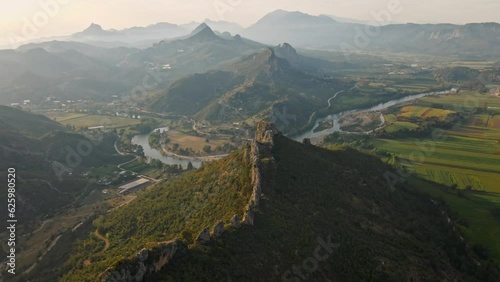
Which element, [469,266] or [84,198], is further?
[84,198]

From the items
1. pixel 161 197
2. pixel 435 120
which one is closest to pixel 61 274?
pixel 161 197

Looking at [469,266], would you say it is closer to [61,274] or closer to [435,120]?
[61,274]

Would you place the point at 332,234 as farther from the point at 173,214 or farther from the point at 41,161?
the point at 41,161

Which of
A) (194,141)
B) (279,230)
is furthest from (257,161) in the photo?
(194,141)

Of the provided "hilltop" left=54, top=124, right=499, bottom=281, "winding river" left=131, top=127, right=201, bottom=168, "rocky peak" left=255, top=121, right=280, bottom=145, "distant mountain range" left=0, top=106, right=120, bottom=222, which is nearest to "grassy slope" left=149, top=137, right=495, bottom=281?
"hilltop" left=54, top=124, right=499, bottom=281

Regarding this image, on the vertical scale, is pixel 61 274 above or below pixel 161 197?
below

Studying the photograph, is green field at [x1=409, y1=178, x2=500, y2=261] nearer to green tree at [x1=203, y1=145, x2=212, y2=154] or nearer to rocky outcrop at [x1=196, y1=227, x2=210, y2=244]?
rocky outcrop at [x1=196, y1=227, x2=210, y2=244]

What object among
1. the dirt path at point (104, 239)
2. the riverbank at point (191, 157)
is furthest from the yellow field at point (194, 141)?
the dirt path at point (104, 239)
